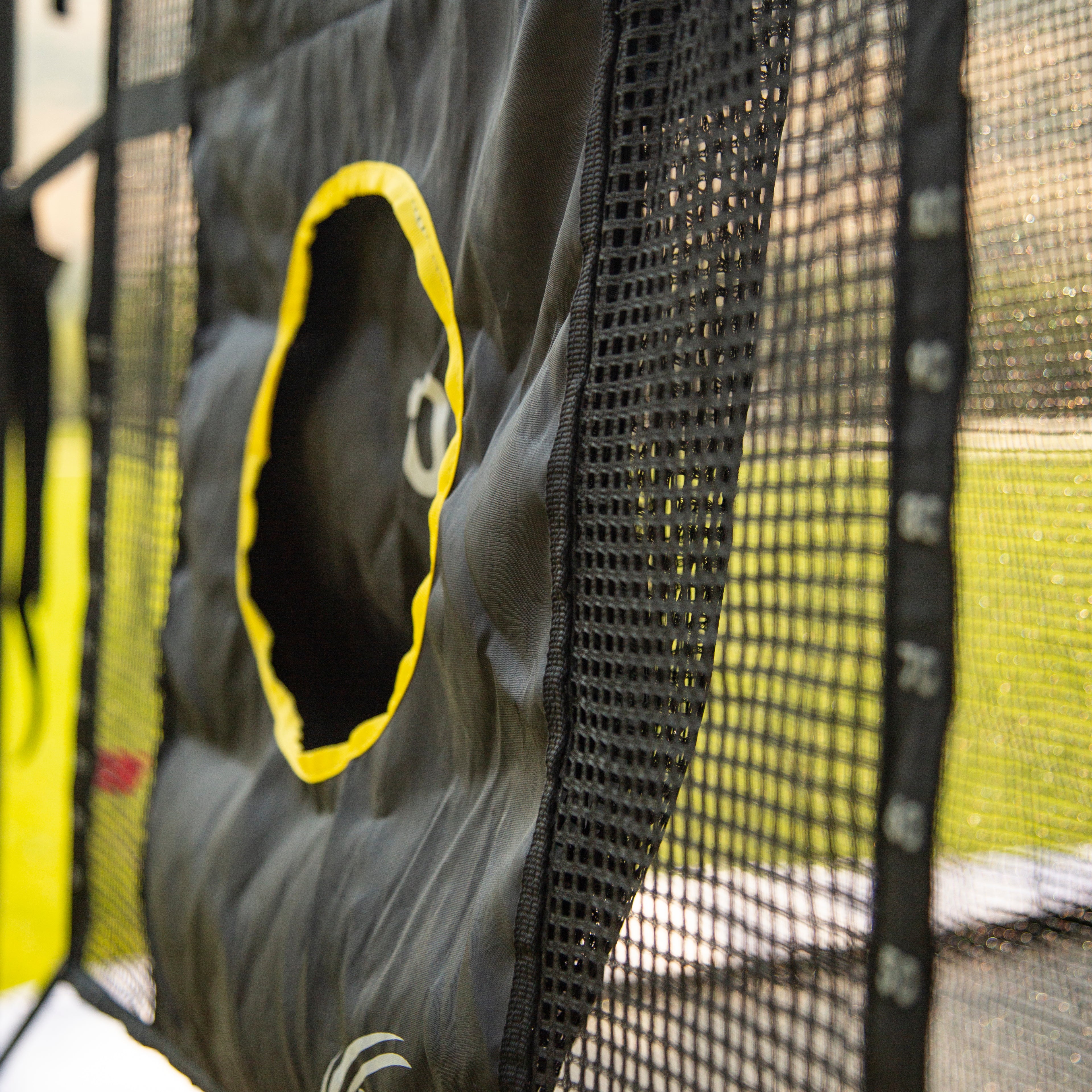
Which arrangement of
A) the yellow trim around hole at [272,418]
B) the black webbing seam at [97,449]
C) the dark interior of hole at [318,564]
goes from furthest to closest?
1. the black webbing seam at [97,449]
2. the dark interior of hole at [318,564]
3. the yellow trim around hole at [272,418]

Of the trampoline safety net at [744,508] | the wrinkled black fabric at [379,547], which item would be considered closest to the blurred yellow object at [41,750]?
the wrinkled black fabric at [379,547]

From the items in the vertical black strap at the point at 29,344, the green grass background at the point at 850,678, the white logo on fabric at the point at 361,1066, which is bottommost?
the white logo on fabric at the point at 361,1066

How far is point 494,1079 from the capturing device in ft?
1.64

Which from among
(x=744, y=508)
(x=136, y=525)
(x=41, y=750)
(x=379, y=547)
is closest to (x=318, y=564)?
(x=379, y=547)

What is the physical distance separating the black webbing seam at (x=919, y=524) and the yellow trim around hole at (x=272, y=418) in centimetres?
30

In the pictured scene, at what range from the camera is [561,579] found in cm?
49

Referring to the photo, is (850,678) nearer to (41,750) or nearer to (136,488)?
(136,488)

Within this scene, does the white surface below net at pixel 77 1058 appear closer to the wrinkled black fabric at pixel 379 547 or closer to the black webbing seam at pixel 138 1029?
the black webbing seam at pixel 138 1029

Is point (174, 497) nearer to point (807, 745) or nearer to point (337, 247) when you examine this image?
point (337, 247)

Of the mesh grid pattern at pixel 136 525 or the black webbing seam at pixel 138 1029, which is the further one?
the mesh grid pattern at pixel 136 525

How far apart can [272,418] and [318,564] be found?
113mm

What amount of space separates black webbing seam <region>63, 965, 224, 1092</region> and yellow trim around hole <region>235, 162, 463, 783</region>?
0.90 feet

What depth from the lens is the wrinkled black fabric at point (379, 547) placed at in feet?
1.72

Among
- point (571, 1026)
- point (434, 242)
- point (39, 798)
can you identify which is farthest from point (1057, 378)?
point (39, 798)
